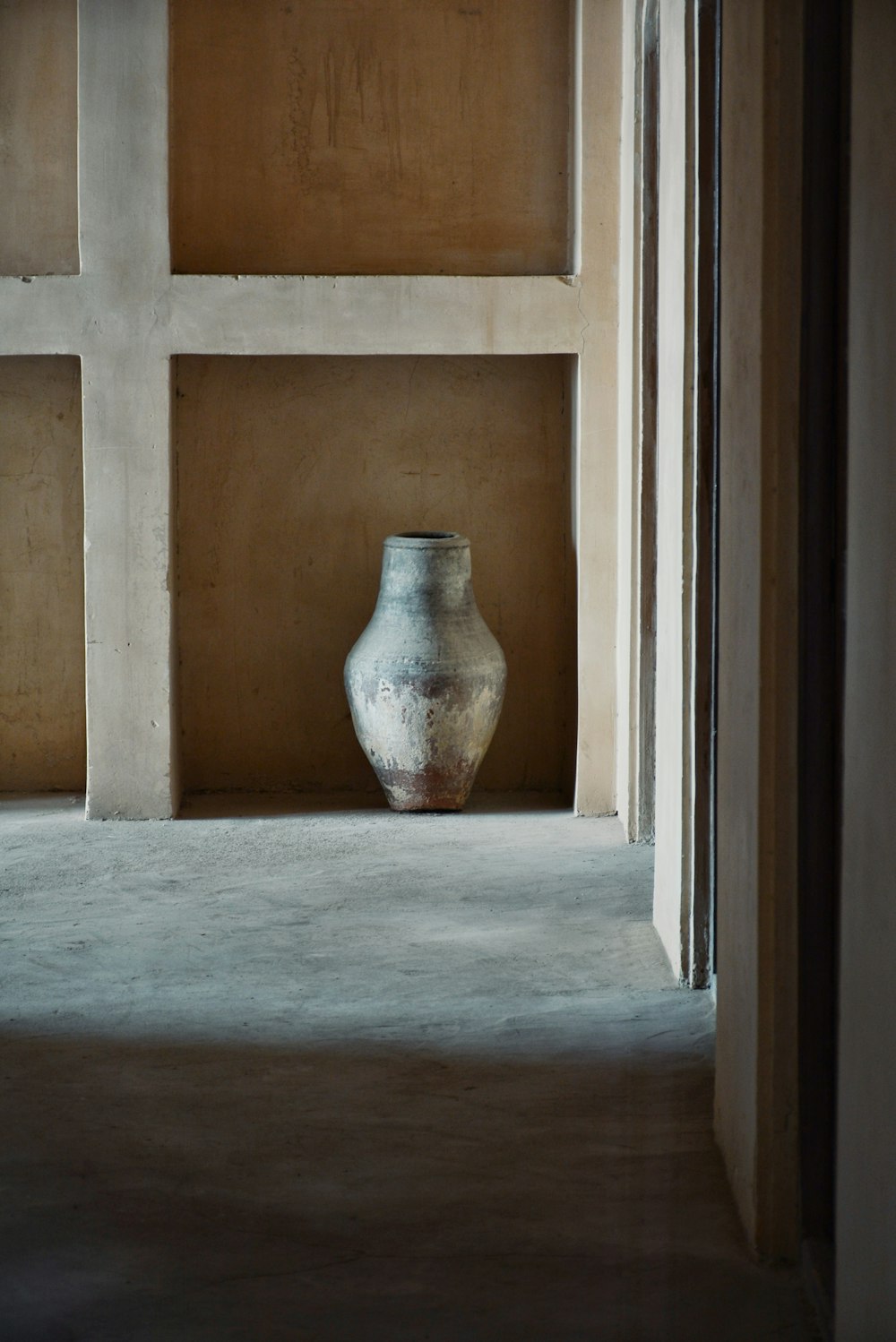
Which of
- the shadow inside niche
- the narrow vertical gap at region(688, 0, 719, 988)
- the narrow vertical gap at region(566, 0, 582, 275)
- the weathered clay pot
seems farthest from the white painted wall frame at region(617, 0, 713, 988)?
the weathered clay pot

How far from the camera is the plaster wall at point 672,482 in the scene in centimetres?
441

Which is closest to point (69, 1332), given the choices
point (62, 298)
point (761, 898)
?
point (761, 898)

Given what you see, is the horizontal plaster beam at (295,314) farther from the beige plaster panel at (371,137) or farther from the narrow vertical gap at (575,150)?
the beige plaster panel at (371,137)

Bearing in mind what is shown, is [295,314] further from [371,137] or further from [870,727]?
[870,727]

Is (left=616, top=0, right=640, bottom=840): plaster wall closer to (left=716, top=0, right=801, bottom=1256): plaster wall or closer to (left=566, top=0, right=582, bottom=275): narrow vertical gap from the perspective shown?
(left=566, top=0, right=582, bottom=275): narrow vertical gap

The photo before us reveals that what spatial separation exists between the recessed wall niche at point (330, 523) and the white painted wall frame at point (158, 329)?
1.57 feet

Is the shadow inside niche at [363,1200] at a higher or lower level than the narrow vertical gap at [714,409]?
lower

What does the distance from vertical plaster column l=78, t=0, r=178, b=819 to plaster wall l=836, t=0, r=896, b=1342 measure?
4.62 metres

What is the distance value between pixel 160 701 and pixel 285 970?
7.60 feet

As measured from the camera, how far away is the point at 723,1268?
9.39ft

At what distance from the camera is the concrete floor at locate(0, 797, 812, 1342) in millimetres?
2773

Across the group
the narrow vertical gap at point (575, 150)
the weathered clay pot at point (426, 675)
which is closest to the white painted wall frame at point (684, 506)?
the narrow vertical gap at point (575, 150)

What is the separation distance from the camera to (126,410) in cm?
654

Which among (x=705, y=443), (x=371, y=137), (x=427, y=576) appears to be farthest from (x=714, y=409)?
(x=371, y=137)
